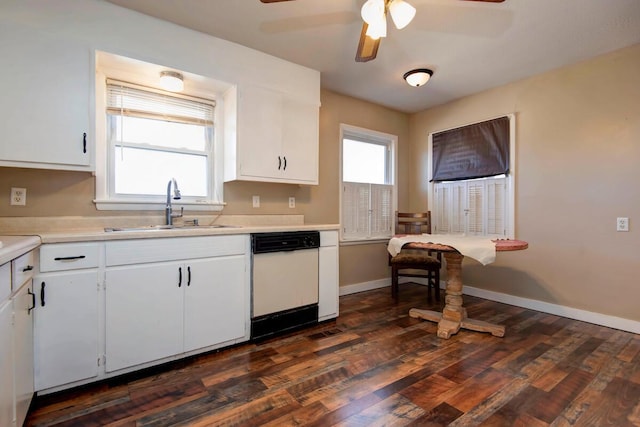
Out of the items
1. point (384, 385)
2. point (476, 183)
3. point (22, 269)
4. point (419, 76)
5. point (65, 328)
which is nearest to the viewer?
point (22, 269)

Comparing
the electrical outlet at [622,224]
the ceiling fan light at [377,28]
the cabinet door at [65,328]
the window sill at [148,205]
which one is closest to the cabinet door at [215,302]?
the cabinet door at [65,328]

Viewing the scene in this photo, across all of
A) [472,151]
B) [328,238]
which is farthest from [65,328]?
[472,151]

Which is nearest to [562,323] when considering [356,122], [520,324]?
[520,324]

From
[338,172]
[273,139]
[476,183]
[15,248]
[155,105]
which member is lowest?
[15,248]

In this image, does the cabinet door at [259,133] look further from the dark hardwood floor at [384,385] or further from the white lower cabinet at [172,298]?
the dark hardwood floor at [384,385]

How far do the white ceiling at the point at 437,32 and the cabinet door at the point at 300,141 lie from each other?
452 millimetres

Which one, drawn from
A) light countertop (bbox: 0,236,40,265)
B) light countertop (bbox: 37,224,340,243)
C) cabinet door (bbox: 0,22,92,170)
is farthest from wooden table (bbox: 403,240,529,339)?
cabinet door (bbox: 0,22,92,170)

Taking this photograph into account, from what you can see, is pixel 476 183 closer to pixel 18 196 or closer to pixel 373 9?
pixel 373 9

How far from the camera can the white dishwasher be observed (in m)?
2.38

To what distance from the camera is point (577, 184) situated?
2922mm

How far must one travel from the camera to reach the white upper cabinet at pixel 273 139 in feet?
8.73

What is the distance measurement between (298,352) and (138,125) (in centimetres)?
220

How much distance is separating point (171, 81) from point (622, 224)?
401 centimetres

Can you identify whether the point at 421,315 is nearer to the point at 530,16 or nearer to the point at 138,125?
the point at 530,16
